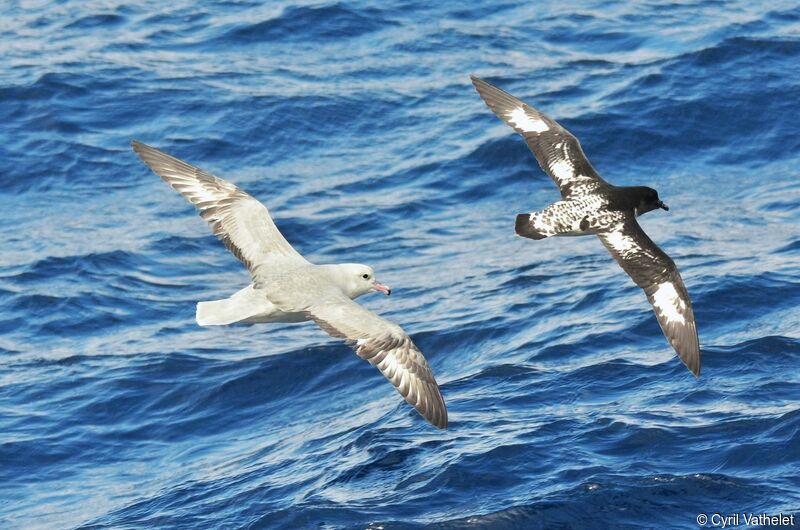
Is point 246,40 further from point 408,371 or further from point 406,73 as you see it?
point 408,371

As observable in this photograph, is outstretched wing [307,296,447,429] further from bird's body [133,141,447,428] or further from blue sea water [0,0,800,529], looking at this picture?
blue sea water [0,0,800,529]

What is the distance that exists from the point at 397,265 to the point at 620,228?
4347 millimetres

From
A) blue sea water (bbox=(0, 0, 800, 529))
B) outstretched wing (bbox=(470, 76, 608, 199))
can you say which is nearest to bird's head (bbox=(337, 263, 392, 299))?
blue sea water (bbox=(0, 0, 800, 529))

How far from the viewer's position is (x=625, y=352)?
504 inches

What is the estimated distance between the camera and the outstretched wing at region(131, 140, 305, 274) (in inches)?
447

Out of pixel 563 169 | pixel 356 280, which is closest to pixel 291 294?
pixel 356 280

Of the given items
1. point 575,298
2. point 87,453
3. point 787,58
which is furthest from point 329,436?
point 787,58

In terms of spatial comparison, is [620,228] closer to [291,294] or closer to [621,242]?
[621,242]

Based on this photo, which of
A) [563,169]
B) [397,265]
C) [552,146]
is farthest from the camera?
[397,265]

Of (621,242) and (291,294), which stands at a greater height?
(291,294)

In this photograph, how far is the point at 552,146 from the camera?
12625 mm

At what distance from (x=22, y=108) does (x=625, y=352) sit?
9.94 meters

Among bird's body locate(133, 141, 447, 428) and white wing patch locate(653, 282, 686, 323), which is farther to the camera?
white wing patch locate(653, 282, 686, 323)

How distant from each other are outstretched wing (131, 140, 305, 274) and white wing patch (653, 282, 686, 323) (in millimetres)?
2936
